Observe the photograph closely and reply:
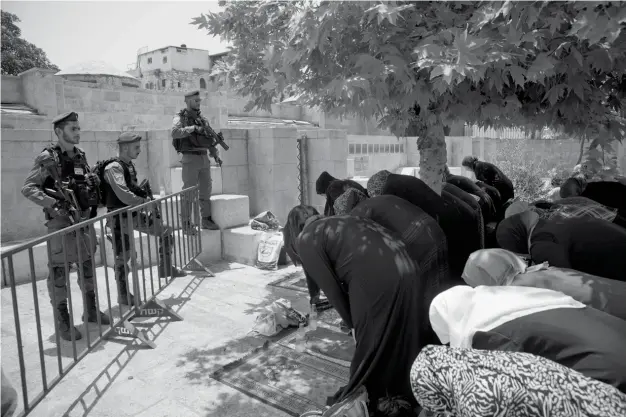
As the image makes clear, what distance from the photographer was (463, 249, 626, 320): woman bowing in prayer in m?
2.11

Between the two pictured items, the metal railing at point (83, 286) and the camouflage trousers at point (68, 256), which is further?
the camouflage trousers at point (68, 256)

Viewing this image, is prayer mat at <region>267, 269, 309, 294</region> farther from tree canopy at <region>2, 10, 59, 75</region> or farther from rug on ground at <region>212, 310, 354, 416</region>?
tree canopy at <region>2, 10, 59, 75</region>

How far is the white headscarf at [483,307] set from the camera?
1.96m

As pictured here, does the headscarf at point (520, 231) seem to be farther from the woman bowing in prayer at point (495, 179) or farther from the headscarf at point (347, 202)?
the woman bowing in prayer at point (495, 179)

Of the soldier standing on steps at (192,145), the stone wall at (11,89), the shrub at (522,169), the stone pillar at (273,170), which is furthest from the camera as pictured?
the stone wall at (11,89)

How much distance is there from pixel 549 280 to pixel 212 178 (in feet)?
20.0

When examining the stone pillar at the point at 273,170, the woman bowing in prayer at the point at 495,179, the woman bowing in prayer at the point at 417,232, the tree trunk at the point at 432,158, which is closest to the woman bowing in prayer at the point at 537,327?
the woman bowing in prayer at the point at 417,232

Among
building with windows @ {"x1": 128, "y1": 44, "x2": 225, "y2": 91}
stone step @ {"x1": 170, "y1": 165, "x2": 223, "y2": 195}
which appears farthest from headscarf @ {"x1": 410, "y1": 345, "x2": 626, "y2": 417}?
building with windows @ {"x1": 128, "y1": 44, "x2": 225, "y2": 91}

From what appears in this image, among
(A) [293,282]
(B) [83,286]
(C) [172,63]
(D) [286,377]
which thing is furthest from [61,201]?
(C) [172,63]

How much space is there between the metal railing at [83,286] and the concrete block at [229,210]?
57cm

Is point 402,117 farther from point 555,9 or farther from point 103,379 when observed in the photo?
point 103,379

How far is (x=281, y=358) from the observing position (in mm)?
3658

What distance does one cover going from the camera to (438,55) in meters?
2.29

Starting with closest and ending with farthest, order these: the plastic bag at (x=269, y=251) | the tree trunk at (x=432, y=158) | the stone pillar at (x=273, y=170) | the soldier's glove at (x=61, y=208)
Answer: the soldier's glove at (x=61, y=208)
the tree trunk at (x=432, y=158)
the plastic bag at (x=269, y=251)
the stone pillar at (x=273, y=170)
